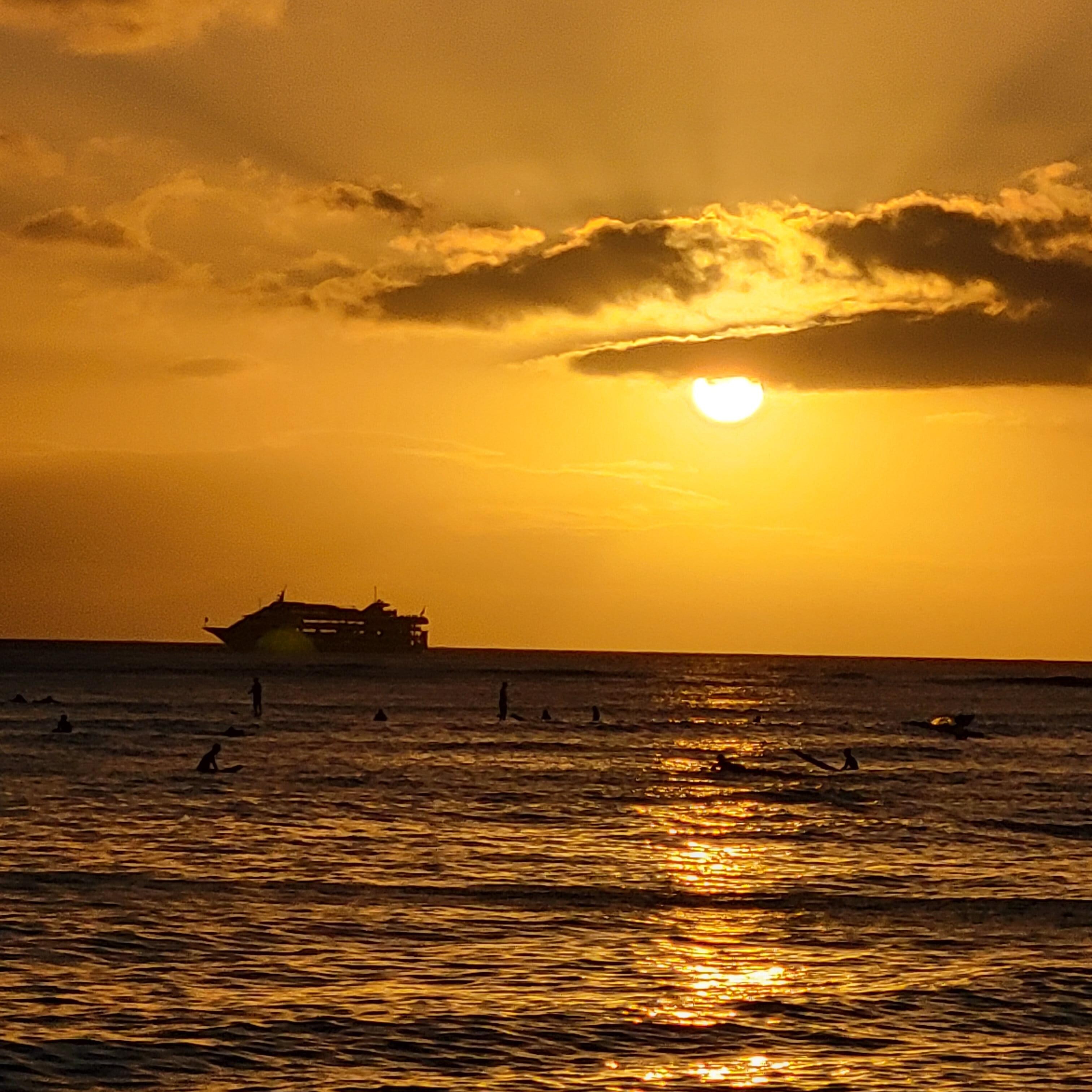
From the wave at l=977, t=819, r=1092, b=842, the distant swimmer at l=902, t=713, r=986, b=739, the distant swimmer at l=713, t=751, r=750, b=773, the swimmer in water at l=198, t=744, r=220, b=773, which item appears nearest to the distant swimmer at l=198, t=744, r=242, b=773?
the swimmer in water at l=198, t=744, r=220, b=773

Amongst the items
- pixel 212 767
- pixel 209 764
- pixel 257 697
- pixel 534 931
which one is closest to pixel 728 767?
pixel 212 767

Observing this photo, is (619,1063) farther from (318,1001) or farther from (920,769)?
(920,769)

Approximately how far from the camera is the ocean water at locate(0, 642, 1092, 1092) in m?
23.8

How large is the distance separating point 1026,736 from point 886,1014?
94081 millimetres

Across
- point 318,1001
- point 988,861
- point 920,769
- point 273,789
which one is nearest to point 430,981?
point 318,1001

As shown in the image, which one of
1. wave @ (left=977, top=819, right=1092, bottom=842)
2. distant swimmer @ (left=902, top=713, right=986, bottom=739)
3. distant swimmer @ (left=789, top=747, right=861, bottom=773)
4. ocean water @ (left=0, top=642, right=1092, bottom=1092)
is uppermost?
distant swimmer @ (left=902, top=713, right=986, bottom=739)

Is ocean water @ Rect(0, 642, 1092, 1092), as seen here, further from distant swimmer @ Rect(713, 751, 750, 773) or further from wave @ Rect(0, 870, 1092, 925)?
distant swimmer @ Rect(713, 751, 750, 773)

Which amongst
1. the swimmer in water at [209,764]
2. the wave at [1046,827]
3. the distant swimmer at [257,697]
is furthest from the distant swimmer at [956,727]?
the swimmer in water at [209,764]

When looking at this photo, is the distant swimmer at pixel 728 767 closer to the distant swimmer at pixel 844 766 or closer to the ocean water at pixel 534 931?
the distant swimmer at pixel 844 766

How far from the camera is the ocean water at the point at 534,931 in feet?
78.1

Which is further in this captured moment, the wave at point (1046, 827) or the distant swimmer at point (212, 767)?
the distant swimmer at point (212, 767)

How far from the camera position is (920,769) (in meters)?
83.3

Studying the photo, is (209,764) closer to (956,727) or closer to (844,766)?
(844,766)

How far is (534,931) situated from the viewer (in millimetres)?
32938
